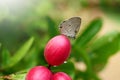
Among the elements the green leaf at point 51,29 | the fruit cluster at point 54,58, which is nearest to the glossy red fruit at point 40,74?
the fruit cluster at point 54,58

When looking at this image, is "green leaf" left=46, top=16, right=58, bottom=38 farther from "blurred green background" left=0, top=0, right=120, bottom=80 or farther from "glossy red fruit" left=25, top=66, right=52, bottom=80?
"glossy red fruit" left=25, top=66, right=52, bottom=80

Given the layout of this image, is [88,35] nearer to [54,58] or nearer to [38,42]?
[38,42]

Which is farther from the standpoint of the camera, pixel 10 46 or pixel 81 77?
pixel 10 46

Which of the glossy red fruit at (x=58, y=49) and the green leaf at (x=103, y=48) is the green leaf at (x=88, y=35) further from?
the glossy red fruit at (x=58, y=49)

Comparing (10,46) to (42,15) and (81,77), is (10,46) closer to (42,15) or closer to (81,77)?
(42,15)

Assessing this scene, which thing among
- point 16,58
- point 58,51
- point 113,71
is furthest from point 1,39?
point 113,71

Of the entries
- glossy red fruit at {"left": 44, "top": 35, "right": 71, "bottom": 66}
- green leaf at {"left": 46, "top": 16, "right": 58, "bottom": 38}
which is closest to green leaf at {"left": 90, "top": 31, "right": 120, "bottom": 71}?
green leaf at {"left": 46, "top": 16, "right": 58, "bottom": 38}

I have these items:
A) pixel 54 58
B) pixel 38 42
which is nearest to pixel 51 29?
pixel 38 42
